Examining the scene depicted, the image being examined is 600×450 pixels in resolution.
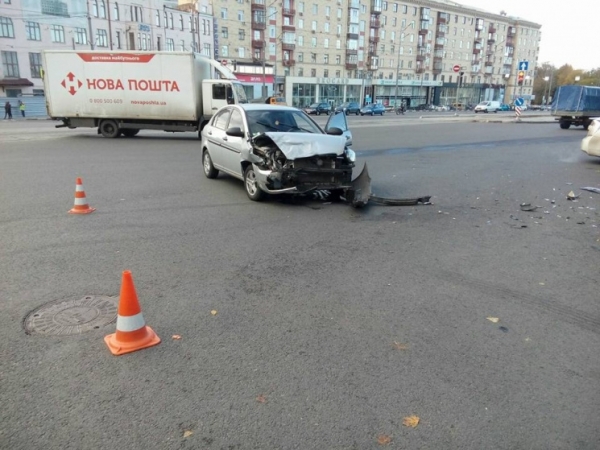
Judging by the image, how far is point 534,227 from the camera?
7.19 m

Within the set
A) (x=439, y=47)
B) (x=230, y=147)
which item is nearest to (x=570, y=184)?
(x=230, y=147)

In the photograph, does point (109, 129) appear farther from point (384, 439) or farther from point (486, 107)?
point (486, 107)

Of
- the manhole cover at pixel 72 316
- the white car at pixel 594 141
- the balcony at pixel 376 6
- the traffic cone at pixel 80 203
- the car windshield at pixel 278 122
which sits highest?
the balcony at pixel 376 6

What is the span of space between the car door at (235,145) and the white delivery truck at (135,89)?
11.9 meters

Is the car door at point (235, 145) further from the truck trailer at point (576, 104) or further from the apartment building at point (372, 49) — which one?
the apartment building at point (372, 49)

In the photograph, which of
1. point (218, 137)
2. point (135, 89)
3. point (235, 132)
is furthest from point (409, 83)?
point (235, 132)

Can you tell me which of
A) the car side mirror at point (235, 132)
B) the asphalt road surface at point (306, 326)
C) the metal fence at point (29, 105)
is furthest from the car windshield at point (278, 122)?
the metal fence at point (29, 105)

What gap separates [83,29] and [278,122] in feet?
182

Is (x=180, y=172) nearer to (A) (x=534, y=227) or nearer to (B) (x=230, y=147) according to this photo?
(B) (x=230, y=147)

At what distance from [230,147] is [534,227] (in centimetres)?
564

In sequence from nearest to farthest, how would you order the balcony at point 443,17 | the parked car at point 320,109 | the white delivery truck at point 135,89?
1. the white delivery truck at point 135,89
2. the parked car at point 320,109
3. the balcony at point 443,17

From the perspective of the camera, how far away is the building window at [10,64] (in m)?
48.1

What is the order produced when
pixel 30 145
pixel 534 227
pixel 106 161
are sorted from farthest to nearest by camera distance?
pixel 30 145 < pixel 106 161 < pixel 534 227

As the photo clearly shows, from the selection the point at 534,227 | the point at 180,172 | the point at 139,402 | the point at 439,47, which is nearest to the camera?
the point at 139,402
